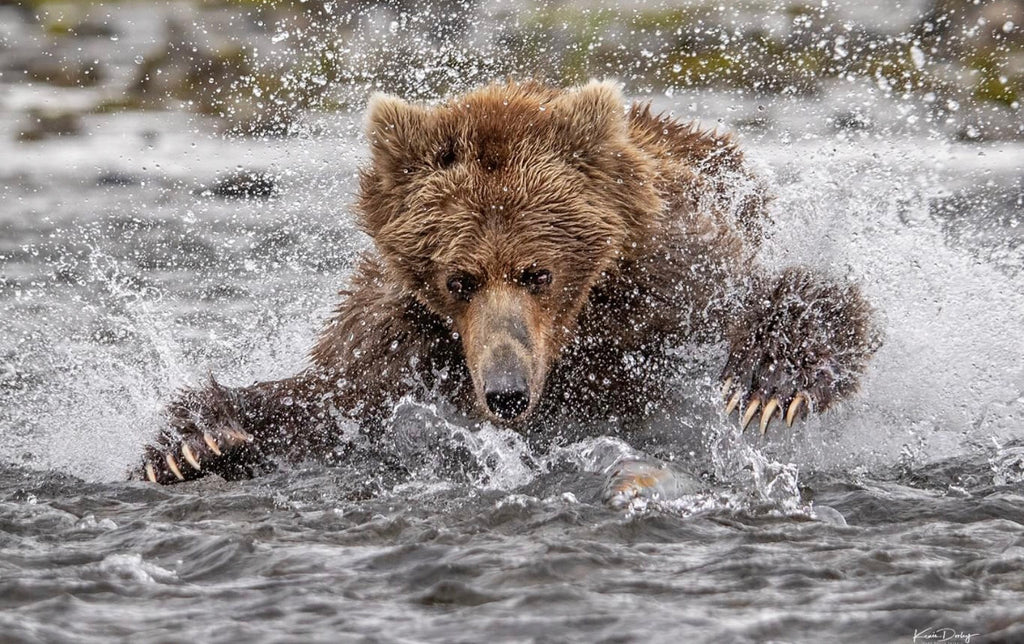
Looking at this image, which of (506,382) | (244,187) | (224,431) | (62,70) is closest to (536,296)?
(506,382)

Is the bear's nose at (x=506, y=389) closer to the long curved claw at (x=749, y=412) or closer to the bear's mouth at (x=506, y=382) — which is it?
the bear's mouth at (x=506, y=382)

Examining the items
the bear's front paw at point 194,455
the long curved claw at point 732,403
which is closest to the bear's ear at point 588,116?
the long curved claw at point 732,403

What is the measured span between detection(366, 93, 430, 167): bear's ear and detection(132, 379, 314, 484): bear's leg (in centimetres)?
118

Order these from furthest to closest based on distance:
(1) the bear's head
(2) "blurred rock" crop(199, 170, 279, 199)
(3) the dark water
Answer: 1. (2) "blurred rock" crop(199, 170, 279, 199)
2. (1) the bear's head
3. (3) the dark water

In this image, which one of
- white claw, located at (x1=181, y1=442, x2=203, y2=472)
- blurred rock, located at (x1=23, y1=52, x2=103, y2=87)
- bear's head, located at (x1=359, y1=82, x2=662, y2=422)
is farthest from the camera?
blurred rock, located at (x1=23, y1=52, x2=103, y2=87)

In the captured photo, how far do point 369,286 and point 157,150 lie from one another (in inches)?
253

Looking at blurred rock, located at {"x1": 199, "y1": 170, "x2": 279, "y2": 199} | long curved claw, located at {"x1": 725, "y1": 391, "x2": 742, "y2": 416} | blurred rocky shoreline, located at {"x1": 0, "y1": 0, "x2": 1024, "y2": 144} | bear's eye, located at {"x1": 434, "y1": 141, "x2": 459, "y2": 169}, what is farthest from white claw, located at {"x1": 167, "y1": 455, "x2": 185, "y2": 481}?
blurred rocky shoreline, located at {"x1": 0, "y1": 0, "x2": 1024, "y2": 144}

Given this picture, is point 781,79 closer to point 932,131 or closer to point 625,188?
point 932,131

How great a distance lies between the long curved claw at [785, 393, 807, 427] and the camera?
519 centimetres

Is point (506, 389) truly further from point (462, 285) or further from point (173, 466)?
point (173, 466)

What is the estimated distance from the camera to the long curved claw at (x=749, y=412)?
17.0 ft

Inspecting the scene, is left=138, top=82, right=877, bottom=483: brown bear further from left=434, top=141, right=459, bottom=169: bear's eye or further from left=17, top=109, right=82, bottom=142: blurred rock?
left=17, top=109, right=82, bottom=142: blurred rock

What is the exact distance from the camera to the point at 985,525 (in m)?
3.92

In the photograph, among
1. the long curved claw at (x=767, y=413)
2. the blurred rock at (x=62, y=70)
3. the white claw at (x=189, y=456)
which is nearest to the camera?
the long curved claw at (x=767, y=413)
